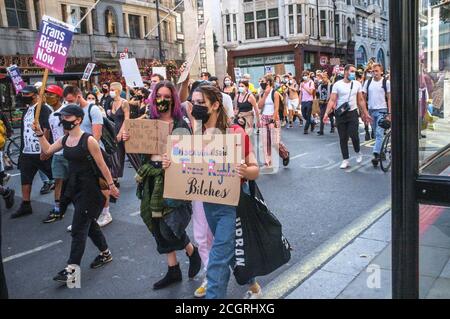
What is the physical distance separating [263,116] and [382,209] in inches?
197

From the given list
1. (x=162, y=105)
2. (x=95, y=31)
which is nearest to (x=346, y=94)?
(x=162, y=105)

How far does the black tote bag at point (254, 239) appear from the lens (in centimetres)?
323

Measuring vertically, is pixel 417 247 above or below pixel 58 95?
below

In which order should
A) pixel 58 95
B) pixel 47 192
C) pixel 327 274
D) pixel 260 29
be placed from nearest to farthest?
pixel 327 274
pixel 58 95
pixel 47 192
pixel 260 29

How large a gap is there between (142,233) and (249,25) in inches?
1646

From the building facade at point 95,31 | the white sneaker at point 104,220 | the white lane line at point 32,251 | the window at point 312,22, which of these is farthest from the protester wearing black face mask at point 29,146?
the window at point 312,22

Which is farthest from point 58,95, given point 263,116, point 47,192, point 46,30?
point 263,116

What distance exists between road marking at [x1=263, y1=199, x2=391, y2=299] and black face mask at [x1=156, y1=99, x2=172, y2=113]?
1.63m

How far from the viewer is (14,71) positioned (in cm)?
1434

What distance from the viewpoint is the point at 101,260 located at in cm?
455

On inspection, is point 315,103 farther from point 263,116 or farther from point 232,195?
point 232,195

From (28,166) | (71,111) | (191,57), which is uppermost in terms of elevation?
(191,57)

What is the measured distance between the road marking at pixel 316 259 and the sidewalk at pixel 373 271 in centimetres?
9

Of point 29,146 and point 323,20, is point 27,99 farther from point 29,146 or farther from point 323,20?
point 323,20
